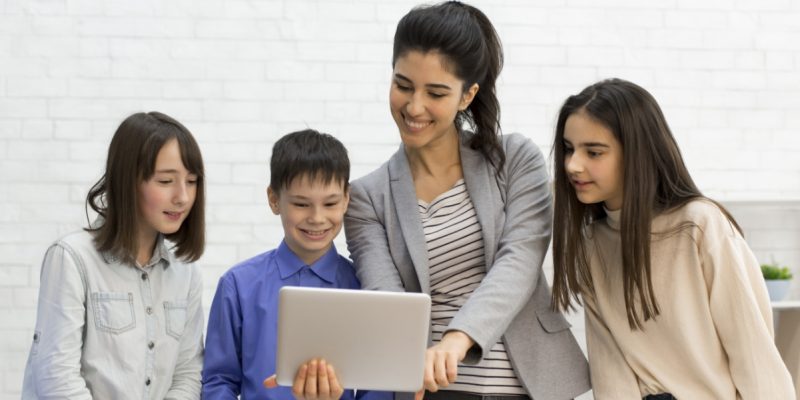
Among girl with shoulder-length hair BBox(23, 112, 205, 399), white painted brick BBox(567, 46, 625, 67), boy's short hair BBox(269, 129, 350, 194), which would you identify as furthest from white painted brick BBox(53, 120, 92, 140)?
white painted brick BBox(567, 46, 625, 67)

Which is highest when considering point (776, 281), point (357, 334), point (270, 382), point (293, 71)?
point (293, 71)

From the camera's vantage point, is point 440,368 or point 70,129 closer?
point 440,368

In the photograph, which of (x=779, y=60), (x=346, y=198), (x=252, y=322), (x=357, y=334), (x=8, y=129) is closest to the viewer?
(x=357, y=334)

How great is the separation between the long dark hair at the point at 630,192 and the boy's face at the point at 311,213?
481 mm

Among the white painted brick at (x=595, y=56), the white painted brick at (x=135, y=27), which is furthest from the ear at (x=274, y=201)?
the white painted brick at (x=595, y=56)

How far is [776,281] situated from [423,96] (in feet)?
7.87

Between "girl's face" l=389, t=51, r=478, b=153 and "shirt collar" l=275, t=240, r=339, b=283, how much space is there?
1.08ft

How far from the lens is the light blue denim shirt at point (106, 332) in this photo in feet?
6.29

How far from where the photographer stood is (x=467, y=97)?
203 centimetres

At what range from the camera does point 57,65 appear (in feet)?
12.3

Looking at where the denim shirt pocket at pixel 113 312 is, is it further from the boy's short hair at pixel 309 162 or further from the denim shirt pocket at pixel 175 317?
the boy's short hair at pixel 309 162

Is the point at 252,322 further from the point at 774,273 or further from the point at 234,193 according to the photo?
the point at 774,273

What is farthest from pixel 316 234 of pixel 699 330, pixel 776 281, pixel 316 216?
pixel 776 281

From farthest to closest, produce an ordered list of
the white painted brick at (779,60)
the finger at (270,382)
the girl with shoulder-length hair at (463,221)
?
the white painted brick at (779,60) < the girl with shoulder-length hair at (463,221) < the finger at (270,382)
